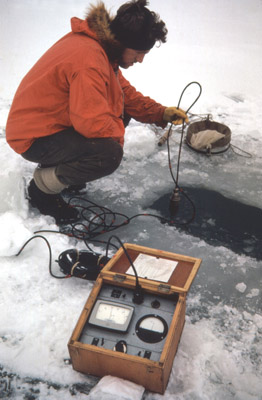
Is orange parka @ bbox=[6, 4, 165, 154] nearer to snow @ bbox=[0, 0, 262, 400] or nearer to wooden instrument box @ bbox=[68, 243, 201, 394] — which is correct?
snow @ bbox=[0, 0, 262, 400]

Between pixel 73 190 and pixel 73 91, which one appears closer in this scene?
pixel 73 91

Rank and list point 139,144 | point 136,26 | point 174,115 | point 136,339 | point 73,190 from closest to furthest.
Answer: point 136,339 → point 136,26 → point 174,115 → point 73,190 → point 139,144

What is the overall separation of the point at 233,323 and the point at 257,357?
0.22 meters

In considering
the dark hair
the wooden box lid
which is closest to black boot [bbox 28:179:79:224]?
the wooden box lid

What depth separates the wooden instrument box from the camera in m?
1.71

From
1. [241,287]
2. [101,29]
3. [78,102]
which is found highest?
[101,29]

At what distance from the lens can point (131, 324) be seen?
1.86 m

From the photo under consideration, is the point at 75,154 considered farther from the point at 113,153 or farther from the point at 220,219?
the point at 220,219

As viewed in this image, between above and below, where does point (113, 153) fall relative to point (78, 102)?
below

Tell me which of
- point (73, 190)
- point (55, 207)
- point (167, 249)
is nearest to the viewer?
point (167, 249)

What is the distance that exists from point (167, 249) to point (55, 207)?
0.91 m

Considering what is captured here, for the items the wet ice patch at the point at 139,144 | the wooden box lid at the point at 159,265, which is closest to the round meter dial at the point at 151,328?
the wooden box lid at the point at 159,265

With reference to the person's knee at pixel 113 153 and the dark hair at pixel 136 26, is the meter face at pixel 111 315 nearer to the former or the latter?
the person's knee at pixel 113 153

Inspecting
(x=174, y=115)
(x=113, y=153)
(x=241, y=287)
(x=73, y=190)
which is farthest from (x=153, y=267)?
(x=174, y=115)
